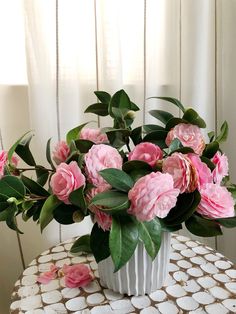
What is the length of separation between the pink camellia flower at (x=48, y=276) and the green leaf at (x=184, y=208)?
342mm

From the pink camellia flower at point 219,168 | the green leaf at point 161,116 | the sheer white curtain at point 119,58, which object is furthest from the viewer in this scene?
the sheer white curtain at point 119,58

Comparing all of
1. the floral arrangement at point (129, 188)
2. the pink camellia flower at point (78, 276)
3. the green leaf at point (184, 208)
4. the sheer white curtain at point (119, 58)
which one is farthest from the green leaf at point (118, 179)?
the sheer white curtain at point (119, 58)

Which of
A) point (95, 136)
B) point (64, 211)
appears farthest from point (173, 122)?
point (64, 211)

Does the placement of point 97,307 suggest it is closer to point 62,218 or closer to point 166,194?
point 62,218

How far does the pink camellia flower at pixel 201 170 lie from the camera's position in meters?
0.56

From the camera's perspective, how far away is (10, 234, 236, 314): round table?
673 millimetres

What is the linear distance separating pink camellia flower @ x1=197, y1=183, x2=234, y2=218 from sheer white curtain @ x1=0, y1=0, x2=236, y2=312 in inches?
19.3

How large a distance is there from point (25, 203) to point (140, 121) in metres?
0.54

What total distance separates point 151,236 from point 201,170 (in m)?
0.14

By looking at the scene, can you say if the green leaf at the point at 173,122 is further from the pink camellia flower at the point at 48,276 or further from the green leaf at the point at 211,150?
the pink camellia flower at the point at 48,276

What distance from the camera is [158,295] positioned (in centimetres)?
70

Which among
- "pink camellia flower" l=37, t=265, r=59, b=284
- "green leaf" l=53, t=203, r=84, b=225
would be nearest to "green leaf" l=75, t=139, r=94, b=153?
"green leaf" l=53, t=203, r=84, b=225

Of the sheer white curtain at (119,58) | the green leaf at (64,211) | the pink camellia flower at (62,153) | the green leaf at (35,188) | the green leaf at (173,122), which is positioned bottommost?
the green leaf at (64,211)

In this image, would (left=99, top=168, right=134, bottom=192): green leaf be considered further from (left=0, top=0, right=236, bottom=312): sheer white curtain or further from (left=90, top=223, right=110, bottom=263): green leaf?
(left=0, top=0, right=236, bottom=312): sheer white curtain
